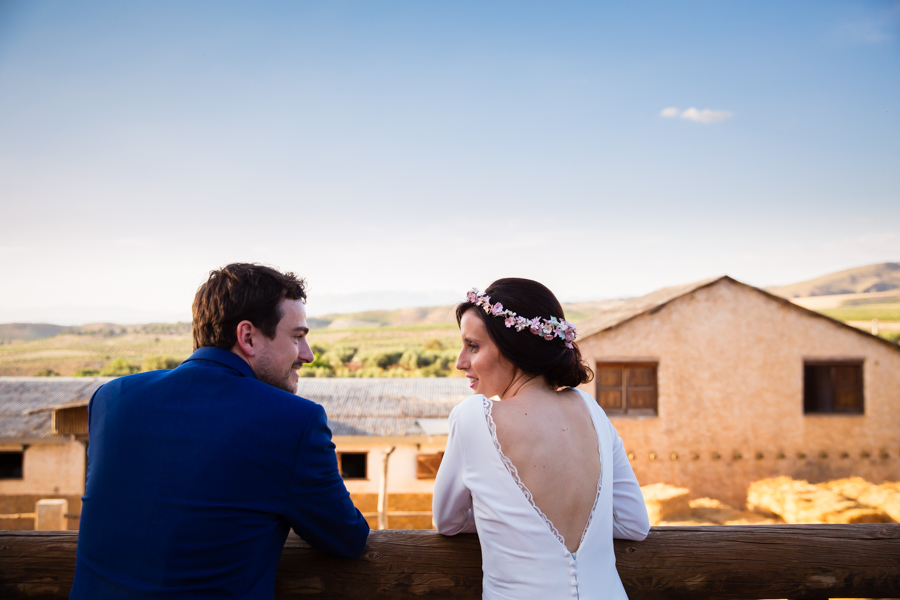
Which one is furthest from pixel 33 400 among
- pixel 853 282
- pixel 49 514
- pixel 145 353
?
pixel 853 282

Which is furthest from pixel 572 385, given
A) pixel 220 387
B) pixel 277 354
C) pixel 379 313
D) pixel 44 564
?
pixel 379 313

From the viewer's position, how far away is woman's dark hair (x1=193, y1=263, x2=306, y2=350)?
1.53 m

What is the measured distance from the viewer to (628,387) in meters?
12.3

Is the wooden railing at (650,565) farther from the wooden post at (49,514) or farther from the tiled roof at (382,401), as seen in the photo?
the tiled roof at (382,401)

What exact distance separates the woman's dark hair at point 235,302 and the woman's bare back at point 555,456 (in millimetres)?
705

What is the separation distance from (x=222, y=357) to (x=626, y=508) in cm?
123

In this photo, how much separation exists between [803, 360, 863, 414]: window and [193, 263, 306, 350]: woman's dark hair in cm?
1405

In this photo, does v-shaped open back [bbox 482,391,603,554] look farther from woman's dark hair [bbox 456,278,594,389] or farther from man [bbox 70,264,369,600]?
man [bbox 70,264,369,600]

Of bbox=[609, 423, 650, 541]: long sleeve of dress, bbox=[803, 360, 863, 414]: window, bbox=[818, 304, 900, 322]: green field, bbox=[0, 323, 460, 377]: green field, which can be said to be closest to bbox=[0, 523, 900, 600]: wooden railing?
bbox=[609, 423, 650, 541]: long sleeve of dress

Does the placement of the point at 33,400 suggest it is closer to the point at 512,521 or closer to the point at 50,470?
the point at 50,470

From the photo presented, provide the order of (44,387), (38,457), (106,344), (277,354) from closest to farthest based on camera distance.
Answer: (277,354) < (38,457) < (44,387) < (106,344)

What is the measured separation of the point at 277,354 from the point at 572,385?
907 mm

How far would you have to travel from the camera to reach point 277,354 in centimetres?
158

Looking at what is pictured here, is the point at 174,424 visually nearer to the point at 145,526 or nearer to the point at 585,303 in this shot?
the point at 145,526
